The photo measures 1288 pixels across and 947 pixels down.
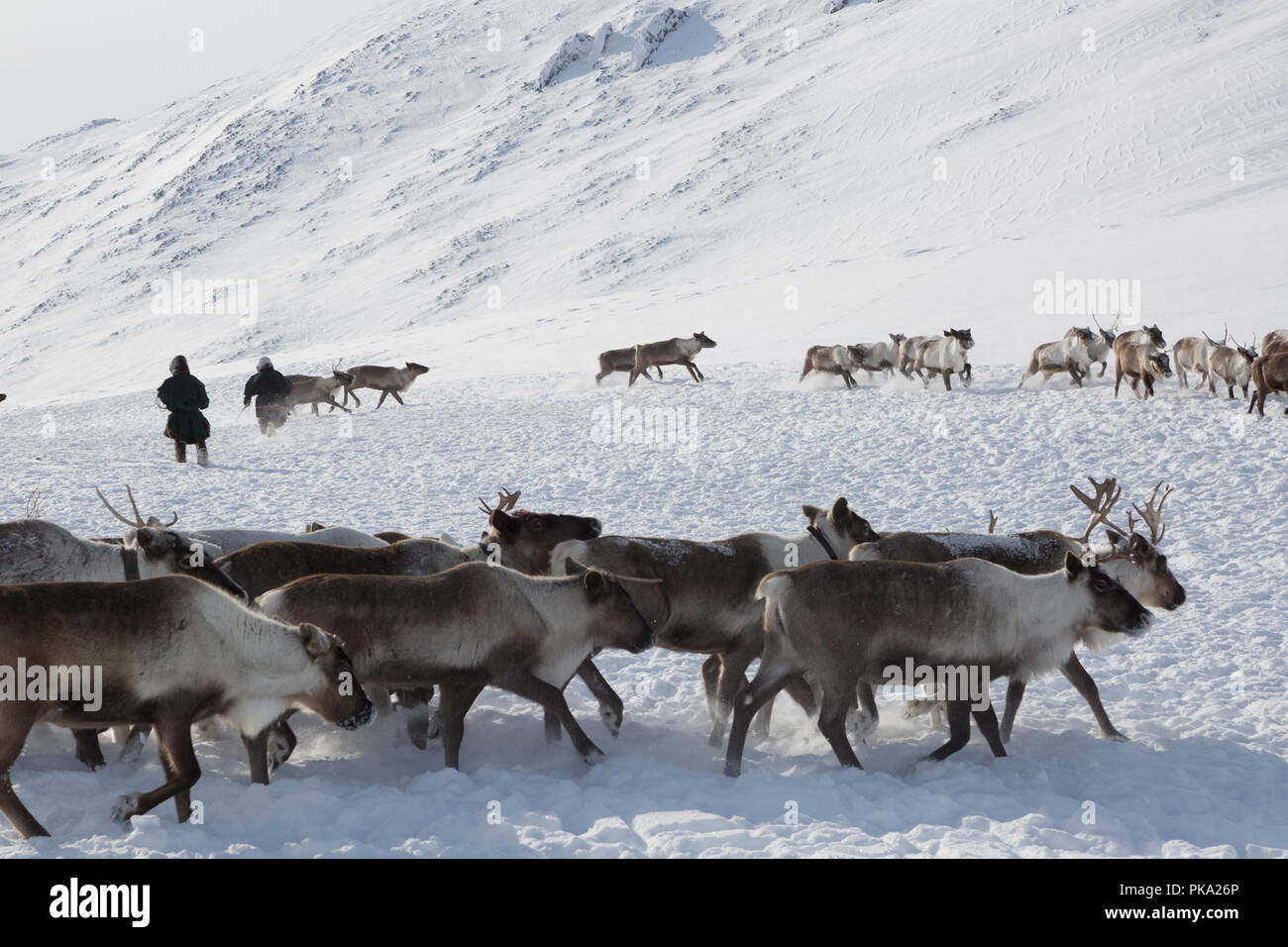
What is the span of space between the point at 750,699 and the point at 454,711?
1531mm

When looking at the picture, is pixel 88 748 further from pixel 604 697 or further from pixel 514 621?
pixel 604 697

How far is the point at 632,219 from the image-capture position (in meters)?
65.5

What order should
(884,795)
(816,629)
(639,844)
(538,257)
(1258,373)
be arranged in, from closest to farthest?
1. (639,844)
2. (884,795)
3. (816,629)
4. (1258,373)
5. (538,257)

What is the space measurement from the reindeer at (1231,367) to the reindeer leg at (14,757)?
15305mm

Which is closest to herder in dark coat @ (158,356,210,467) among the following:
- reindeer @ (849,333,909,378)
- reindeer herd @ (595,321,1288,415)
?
reindeer herd @ (595,321,1288,415)

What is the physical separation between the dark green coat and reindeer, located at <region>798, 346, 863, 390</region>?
1058 centimetres

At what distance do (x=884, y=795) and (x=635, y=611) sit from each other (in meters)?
1.66

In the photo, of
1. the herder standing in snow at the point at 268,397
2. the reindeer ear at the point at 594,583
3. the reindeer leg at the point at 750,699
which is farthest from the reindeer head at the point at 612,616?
the herder standing in snow at the point at 268,397

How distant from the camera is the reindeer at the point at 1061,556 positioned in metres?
6.74

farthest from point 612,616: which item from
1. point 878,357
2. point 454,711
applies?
point 878,357

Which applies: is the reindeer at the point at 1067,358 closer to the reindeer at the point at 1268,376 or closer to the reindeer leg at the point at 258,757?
the reindeer at the point at 1268,376

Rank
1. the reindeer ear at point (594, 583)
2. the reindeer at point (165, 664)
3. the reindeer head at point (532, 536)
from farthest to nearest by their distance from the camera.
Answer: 1. the reindeer head at point (532, 536)
2. the reindeer ear at point (594, 583)
3. the reindeer at point (165, 664)
